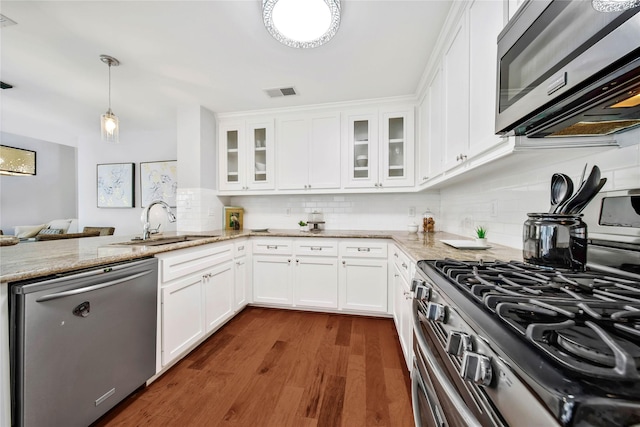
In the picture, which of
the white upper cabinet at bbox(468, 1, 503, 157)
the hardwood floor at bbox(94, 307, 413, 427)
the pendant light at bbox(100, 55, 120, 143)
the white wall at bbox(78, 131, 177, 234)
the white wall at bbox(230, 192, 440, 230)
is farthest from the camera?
the white wall at bbox(78, 131, 177, 234)

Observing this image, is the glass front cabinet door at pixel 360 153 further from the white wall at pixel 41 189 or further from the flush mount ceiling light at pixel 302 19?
the white wall at pixel 41 189

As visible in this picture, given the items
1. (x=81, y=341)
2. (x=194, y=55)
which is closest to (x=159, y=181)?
(x=194, y=55)

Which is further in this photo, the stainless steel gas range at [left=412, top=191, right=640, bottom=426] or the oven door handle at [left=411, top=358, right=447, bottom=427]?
the oven door handle at [left=411, top=358, right=447, bottom=427]

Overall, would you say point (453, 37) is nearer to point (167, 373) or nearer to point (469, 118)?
point (469, 118)

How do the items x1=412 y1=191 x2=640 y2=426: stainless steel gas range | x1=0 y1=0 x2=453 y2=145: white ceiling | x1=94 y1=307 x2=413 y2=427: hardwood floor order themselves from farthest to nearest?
x1=0 y1=0 x2=453 y2=145: white ceiling → x1=94 y1=307 x2=413 y2=427: hardwood floor → x1=412 y1=191 x2=640 y2=426: stainless steel gas range

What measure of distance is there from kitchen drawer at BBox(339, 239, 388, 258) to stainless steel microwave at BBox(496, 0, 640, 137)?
169 cm

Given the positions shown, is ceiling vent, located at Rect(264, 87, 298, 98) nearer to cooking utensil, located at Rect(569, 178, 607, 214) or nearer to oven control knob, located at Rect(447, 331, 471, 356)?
cooking utensil, located at Rect(569, 178, 607, 214)

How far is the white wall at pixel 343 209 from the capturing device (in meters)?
3.07

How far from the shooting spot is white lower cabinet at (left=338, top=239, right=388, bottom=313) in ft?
8.28

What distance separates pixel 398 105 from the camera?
Result: 9.20 ft

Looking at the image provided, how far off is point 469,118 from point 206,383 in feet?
7.38

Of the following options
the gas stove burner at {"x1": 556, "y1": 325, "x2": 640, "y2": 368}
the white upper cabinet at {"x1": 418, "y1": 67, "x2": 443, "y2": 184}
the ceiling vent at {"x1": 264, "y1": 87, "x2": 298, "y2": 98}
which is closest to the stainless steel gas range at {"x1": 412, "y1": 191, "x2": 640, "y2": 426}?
the gas stove burner at {"x1": 556, "y1": 325, "x2": 640, "y2": 368}

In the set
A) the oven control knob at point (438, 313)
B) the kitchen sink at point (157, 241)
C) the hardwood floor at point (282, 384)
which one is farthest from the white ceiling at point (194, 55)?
the hardwood floor at point (282, 384)

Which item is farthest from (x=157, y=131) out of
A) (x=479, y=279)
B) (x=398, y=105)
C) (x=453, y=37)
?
(x=479, y=279)
